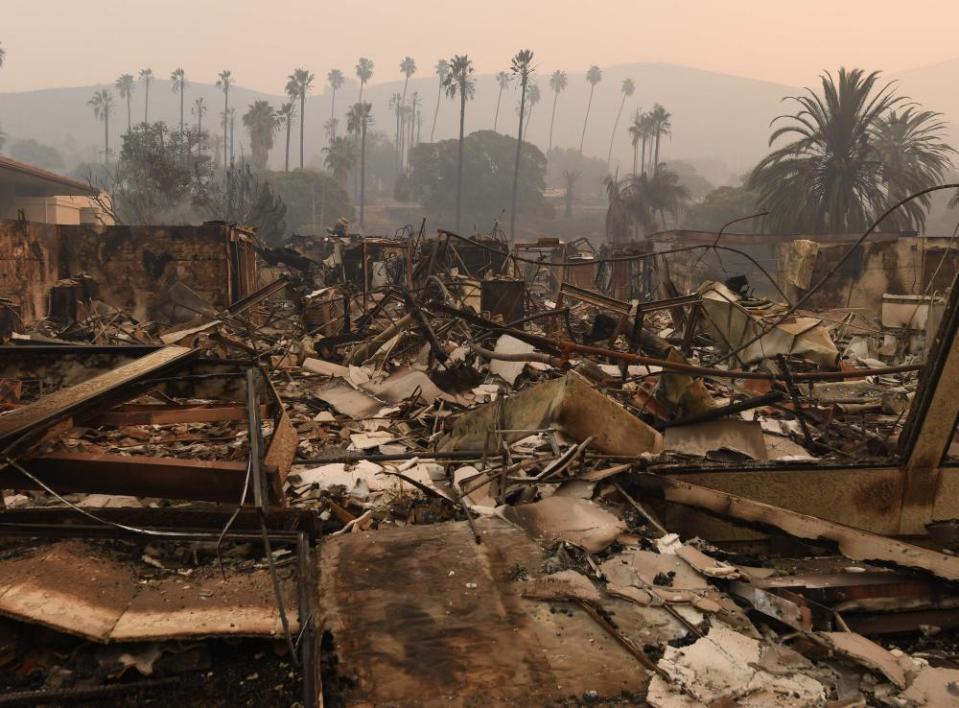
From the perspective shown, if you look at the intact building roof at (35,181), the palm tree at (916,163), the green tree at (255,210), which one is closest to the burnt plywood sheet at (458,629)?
the intact building roof at (35,181)

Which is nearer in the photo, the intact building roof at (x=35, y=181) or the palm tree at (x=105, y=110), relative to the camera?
the intact building roof at (x=35, y=181)

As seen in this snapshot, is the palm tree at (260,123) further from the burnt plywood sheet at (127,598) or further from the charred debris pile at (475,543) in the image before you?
the burnt plywood sheet at (127,598)

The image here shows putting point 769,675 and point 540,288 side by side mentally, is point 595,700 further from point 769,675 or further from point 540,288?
point 540,288

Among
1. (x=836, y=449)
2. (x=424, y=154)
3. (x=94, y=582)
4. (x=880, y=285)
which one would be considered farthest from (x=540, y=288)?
(x=424, y=154)

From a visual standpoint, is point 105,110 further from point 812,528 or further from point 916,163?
point 812,528

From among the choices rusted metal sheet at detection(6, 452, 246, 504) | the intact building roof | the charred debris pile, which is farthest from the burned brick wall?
the intact building roof

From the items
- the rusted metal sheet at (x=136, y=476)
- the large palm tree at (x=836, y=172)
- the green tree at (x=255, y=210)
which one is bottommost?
the rusted metal sheet at (x=136, y=476)

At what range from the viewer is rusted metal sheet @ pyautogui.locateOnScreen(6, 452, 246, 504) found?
3189mm

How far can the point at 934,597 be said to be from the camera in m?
3.38

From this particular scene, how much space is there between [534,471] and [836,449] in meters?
3.12

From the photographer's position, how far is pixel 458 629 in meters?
2.54

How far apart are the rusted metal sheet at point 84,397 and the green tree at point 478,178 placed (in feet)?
219

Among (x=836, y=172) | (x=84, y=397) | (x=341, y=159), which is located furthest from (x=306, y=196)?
(x=84, y=397)

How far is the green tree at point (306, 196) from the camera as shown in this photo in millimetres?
61312
